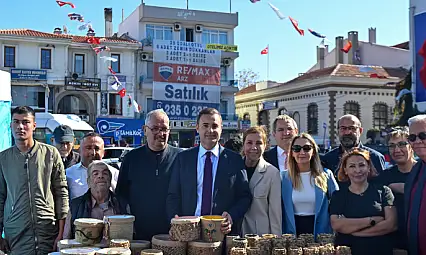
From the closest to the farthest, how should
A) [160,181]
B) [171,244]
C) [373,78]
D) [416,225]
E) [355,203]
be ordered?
[171,244]
[416,225]
[355,203]
[160,181]
[373,78]

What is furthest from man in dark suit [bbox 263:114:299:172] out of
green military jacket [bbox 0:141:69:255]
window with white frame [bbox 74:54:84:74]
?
window with white frame [bbox 74:54:84:74]

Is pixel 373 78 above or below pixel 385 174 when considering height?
above

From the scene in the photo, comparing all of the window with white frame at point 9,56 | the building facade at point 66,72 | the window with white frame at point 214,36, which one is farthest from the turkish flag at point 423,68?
the window with white frame at point 9,56

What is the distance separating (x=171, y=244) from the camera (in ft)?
10.1

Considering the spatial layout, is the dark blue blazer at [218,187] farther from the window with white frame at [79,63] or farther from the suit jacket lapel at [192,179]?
the window with white frame at [79,63]

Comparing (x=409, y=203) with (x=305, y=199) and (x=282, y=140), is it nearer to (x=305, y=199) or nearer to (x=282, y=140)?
(x=305, y=199)

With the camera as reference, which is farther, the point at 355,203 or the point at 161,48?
the point at 161,48

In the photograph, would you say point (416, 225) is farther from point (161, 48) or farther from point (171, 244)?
point (161, 48)

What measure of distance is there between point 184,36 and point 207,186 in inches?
1242

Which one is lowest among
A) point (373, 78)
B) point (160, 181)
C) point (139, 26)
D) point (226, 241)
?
→ point (226, 241)

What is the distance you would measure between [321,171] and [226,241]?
137 cm

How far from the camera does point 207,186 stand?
378cm

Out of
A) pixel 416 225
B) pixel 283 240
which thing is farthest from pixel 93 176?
pixel 416 225

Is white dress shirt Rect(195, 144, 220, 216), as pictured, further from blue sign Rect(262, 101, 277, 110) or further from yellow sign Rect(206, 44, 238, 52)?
blue sign Rect(262, 101, 277, 110)
